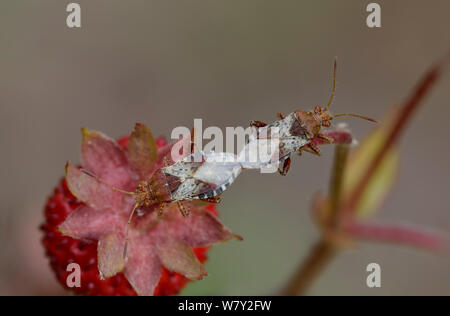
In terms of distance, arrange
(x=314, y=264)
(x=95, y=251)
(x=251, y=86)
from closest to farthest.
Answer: (x=95, y=251) < (x=314, y=264) < (x=251, y=86)

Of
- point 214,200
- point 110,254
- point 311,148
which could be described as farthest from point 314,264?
point 110,254

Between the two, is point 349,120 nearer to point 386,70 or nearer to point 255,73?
point 386,70

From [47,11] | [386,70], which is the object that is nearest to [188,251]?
[47,11]

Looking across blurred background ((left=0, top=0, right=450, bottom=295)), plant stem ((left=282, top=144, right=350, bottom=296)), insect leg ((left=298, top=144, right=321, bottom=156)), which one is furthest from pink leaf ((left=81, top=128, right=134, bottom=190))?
blurred background ((left=0, top=0, right=450, bottom=295))

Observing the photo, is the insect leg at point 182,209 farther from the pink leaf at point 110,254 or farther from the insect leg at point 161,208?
the pink leaf at point 110,254

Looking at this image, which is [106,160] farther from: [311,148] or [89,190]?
[311,148]

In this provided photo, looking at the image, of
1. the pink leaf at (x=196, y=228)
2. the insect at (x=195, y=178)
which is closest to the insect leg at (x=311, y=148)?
the insect at (x=195, y=178)
